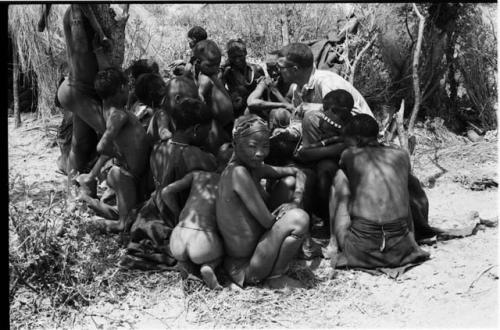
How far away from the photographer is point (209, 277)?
495cm

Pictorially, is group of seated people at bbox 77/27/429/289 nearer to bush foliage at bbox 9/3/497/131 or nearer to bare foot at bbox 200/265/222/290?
bare foot at bbox 200/265/222/290

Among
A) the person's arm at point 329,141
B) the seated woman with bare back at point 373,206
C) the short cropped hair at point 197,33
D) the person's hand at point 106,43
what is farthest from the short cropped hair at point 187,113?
the short cropped hair at point 197,33

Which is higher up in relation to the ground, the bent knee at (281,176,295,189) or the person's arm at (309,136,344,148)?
the person's arm at (309,136,344,148)

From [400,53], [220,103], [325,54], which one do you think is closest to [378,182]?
[220,103]

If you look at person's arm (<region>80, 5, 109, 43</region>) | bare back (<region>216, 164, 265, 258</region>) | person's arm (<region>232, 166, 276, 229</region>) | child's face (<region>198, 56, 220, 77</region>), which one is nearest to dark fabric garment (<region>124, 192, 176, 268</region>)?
Result: bare back (<region>216, 164, 265, 258</region>)

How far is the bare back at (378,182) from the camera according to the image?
203 inches

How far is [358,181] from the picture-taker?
208 inches

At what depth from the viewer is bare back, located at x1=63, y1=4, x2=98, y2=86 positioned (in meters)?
6.43

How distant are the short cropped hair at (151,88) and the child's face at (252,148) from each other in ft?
6.22

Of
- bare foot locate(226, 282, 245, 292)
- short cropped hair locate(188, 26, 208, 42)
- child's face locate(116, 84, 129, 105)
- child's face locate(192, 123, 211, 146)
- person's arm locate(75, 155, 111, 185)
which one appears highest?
short cropped hair locate(188, 26, 208, 42)

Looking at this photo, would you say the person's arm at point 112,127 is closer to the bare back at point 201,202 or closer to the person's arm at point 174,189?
the person's arm at point 174,189

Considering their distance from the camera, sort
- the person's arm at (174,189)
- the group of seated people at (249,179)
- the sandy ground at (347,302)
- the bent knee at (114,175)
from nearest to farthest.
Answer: the sandy ground at (347,302) < the group of seated people at (249,179) < the person's arm at (174,189) < the bent knee at (114,175)

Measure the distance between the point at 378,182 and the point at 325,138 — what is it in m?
0.78

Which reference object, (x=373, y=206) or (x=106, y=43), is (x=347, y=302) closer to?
(x=373, y=206)
